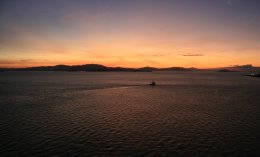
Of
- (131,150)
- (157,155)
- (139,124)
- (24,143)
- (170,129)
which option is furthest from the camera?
(139,124)

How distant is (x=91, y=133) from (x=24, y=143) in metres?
6.26

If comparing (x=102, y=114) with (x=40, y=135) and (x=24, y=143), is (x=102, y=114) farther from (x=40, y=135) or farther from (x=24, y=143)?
(x=24, y=143)

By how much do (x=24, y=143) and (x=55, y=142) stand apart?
108 inches

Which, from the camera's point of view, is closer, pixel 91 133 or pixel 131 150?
pixel 131 150

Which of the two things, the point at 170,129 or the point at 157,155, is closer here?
the point at 157,155

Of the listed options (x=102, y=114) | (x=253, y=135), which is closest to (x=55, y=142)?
(x=102, y=114)

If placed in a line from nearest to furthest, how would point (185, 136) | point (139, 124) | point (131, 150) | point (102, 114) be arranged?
point (131, 150) → point (185, 136) → point (139, 124) → point (102, 114)

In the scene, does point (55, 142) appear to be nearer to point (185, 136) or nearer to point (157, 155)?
point (157, 155)

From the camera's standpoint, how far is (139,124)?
23.8m

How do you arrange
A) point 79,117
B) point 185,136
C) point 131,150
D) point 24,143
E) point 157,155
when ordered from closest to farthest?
1. point 157,155
2. point 131,150
3. point 24,143
4. point 185,136
5. point 79,117

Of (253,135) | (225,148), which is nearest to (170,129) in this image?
(225,148)

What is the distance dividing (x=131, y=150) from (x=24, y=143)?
986 cm

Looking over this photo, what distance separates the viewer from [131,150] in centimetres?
1609

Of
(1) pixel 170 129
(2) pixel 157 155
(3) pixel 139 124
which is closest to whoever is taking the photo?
(2) pixel 157 155
